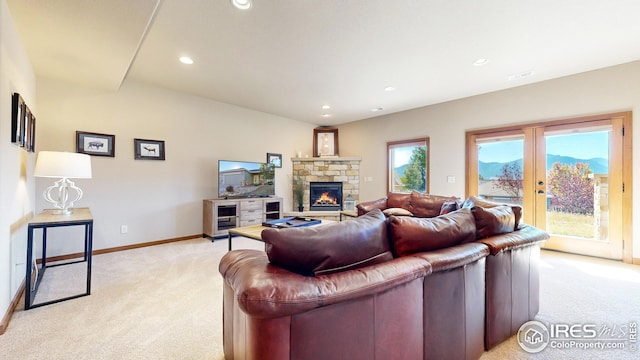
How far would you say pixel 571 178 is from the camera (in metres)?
3.76

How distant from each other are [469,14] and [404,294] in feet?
7.73

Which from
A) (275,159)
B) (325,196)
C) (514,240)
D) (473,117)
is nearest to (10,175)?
(514,240)

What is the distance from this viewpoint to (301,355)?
968 millimetres

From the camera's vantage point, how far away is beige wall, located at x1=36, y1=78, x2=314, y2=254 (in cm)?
347

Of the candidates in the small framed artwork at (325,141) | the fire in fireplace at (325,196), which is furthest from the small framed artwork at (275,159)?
the small framed artwork at (325,141)

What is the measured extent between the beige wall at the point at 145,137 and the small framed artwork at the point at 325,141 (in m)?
1.81

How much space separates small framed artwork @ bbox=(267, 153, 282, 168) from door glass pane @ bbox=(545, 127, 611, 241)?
470 centimetres

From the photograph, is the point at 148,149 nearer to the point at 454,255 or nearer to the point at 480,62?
the point at 454,255

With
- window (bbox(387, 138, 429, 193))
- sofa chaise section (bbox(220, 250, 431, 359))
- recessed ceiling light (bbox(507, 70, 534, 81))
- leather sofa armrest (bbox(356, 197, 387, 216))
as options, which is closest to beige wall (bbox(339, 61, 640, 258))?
window (bbox(387, 138, 429, 193))

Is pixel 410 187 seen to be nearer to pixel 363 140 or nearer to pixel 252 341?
pixel 363 140

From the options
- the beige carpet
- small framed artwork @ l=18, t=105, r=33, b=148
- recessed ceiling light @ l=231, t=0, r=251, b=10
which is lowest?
the beige carpet

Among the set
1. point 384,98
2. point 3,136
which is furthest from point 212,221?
point 384,98

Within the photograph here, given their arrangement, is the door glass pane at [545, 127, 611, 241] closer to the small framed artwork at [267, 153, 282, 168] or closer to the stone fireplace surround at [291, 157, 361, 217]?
the stone fireplace surround at [291, 157, 361, 217]

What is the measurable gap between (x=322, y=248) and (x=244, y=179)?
4099 mm
